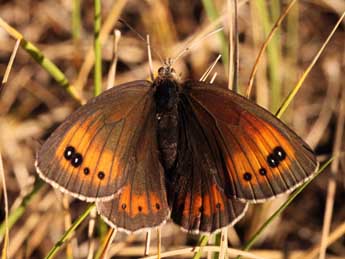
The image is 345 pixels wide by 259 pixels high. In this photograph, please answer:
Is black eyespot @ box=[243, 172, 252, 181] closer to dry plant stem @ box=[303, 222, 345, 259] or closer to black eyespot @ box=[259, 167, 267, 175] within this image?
black eyespot @ box=[259, 167, 267, 175]

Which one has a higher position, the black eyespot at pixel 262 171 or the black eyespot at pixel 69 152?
the black eyespot at pixel 69 152

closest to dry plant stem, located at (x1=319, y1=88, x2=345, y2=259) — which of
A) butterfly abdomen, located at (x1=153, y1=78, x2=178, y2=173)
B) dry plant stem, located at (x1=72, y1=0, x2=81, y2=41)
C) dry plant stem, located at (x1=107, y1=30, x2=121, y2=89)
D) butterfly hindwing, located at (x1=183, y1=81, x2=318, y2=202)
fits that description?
butterfly hindwing, located at (x1=183, y1=81, x2=318, y2=202)

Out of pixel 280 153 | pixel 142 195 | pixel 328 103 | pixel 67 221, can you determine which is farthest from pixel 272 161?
pixel 328 103

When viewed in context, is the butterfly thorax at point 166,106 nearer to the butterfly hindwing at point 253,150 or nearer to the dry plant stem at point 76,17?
the butterfly hindwing at point 253,150

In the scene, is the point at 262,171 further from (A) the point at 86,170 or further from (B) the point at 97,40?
(B) the point at 97,40

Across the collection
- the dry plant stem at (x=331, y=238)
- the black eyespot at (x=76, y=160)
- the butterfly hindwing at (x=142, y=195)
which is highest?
the black eyespot at (x=76, y=160)

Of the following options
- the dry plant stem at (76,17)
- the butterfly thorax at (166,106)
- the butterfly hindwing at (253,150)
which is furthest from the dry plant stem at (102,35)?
the butterfly hindwing at (253,150)

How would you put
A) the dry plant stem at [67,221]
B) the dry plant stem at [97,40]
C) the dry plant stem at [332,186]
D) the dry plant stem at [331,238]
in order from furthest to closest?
the dry plant stem at [331,238] < the dry plant stem at [332,186] < the dry plant stem at [67,221] < the dry plant stem at [97,40]
